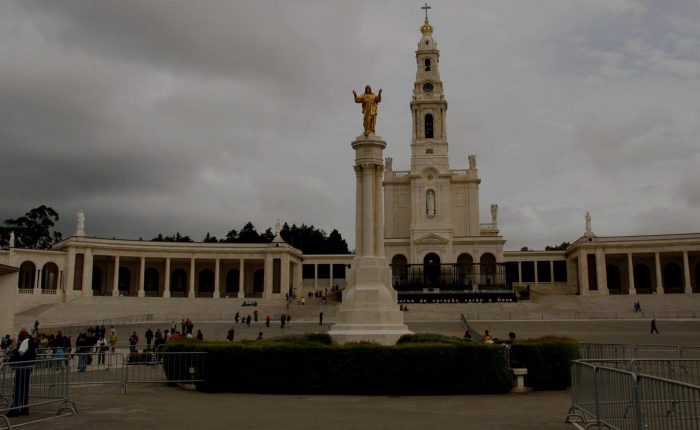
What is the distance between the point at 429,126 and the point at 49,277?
1960 inches

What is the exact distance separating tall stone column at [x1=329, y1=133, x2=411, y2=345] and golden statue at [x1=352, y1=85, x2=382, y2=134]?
0.52 m

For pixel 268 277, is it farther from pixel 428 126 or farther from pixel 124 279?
pixel 428 126

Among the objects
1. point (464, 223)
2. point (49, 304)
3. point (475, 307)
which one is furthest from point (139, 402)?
point (464, 223)

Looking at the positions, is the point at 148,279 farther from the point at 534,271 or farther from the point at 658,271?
the point at 658,271

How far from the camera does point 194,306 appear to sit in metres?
66.0

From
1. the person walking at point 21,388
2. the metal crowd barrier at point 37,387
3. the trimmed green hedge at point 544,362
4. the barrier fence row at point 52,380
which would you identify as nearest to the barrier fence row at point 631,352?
the trimmed green hedge at point 544,362

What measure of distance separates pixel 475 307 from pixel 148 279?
149 feet

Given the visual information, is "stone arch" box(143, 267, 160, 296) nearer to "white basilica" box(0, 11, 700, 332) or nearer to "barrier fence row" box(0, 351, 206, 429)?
"white basilica" box(0, 11, 700, 332)

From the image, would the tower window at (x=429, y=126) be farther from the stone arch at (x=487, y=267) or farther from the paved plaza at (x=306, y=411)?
the paved plaza at (x=306, y=411)

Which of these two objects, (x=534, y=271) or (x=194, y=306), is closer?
(x=194, y=306)

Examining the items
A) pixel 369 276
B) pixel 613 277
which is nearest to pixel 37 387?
pixel 369 276

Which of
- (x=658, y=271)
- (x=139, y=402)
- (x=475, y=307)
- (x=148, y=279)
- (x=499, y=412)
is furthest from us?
(x=148, y=279)

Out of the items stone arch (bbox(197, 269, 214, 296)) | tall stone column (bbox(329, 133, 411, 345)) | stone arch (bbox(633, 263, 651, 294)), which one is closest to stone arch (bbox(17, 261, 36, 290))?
stone arch (bbox(197, 269, 214, 296))

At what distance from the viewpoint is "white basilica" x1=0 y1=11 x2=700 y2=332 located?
237 ft
